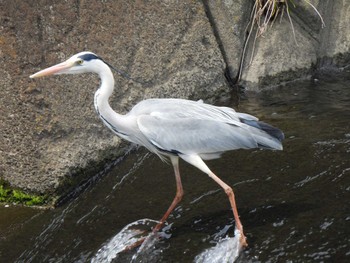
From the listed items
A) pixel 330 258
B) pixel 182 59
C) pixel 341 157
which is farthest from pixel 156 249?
pixel 182 59

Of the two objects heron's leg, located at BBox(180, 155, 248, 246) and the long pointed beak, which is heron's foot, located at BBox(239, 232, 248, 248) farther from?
the long pointed beak

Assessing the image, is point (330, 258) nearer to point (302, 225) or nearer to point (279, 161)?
point (302, 225)

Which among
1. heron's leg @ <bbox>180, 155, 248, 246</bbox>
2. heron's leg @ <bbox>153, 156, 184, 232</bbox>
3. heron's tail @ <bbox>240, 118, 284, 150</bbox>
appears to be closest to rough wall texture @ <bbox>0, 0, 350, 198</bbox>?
heron's leg @ <bbox>153, 156, 184, 232</bbox>

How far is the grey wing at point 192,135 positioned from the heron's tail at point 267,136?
39 mm

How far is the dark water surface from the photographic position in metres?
3.47

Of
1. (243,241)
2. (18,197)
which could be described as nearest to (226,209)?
(243,241)

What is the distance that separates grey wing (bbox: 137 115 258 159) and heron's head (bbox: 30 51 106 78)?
1.34 ft

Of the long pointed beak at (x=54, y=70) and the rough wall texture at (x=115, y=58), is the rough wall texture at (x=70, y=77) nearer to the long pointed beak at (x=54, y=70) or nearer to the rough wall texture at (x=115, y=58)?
the rough wall texture at (x=115, y=58)

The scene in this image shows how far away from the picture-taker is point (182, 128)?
3789 millimetres

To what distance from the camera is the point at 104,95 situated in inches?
147

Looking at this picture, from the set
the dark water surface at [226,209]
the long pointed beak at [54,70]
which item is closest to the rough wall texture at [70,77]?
the dark water surface at [226,209]

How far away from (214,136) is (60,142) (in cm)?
116

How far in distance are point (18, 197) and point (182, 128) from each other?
1.31 m

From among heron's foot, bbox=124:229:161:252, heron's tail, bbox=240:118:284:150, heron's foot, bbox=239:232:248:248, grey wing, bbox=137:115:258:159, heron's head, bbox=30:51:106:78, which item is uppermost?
heron's head, bbox=30:51:106:78
